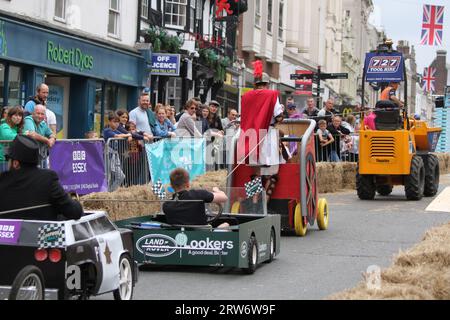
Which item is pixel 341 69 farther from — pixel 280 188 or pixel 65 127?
pixel 280 188

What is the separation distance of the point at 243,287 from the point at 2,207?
2989mm

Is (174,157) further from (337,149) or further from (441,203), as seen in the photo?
(337,149)

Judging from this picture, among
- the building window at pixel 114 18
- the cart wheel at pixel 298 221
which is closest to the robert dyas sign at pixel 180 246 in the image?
the cart wheel at pixel 298 221

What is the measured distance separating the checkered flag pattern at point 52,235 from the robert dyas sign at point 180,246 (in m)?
3.21

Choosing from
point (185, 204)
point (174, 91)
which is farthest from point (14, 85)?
point (185, 204)

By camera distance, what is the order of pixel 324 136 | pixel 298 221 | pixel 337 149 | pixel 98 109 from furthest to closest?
1. pixel 98 109
2. pixel 337 149
3. pixel 324 136
4. pixel 298 221

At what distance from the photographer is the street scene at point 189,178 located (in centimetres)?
809

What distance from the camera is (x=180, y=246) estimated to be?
10969 mm

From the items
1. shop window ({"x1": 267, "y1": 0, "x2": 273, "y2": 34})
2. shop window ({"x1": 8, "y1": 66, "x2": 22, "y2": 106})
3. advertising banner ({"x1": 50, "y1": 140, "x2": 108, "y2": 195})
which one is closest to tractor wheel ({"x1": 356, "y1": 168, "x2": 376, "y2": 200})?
advertising banner ({"x1": 50, "y1": 140, "x2": 108, "y2": 195})

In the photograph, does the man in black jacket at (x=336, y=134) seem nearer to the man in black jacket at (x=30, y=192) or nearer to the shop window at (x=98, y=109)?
the shop window at (x=98, y=109)

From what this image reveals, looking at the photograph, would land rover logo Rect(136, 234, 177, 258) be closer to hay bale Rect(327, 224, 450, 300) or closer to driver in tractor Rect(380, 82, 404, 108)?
hay bale Rect(327, 224, 450, 300)

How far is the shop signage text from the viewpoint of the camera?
23.3m

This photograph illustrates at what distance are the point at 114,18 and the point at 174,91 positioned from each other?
18.7 feet

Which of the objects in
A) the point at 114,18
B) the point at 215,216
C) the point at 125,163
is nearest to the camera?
the point at 215,216
